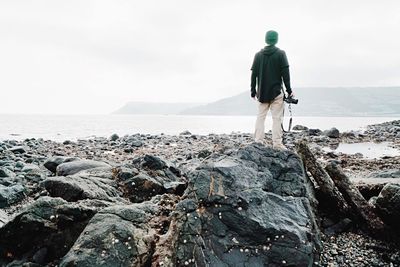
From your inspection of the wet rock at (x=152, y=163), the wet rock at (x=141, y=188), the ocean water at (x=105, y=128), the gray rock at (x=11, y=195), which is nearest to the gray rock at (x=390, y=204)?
the wet rock at (x=141, y=188)

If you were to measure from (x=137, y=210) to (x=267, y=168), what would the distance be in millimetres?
2761

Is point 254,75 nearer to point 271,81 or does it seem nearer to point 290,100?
point 271,81

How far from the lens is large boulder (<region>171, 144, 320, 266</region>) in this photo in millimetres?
5148

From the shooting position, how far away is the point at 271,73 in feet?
31.5

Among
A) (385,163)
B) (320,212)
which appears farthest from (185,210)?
(385,163)

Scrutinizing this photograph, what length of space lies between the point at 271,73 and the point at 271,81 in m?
0.26

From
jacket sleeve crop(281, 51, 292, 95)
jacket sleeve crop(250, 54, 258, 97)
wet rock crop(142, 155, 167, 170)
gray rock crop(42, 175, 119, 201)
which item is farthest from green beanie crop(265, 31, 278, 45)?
gray rock crop(42, 175, 119, 201)

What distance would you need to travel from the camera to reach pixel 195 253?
5.05 m

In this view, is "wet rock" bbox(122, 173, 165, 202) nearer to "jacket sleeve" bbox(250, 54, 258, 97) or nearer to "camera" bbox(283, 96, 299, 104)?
"jacket sleeve" bbox(250, 54, 258, 97)

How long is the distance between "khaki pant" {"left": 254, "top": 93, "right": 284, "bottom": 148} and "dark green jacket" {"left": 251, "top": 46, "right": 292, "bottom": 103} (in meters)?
0.17

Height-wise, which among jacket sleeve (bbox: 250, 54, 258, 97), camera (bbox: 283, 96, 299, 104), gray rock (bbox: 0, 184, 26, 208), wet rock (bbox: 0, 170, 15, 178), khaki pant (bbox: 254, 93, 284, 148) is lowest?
gray rock (bbox: 0, 184, 26, 208)

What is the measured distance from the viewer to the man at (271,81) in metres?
9.49

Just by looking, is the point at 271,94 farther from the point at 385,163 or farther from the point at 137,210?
the point at 385,163

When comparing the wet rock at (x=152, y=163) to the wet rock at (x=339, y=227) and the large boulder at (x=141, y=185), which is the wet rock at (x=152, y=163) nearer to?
the large boulder at (x=141, y=185)
